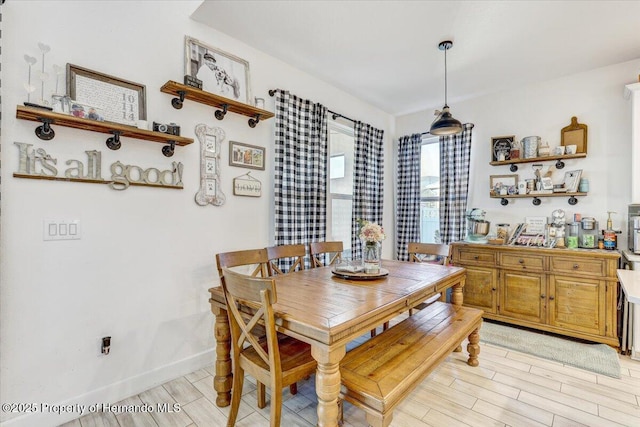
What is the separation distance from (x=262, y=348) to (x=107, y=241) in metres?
1.25

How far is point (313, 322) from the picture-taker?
1.34m

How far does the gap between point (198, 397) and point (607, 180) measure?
424 centimetres

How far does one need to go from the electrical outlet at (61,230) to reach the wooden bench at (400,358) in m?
1.77

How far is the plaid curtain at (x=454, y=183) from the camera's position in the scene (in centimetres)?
390

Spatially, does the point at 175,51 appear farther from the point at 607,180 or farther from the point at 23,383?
the point at 607,180

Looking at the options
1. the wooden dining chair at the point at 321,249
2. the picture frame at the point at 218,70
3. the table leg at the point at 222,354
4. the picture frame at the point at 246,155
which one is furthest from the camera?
the wooden dining chair at the point at 321,249

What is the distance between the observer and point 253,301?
1.41m

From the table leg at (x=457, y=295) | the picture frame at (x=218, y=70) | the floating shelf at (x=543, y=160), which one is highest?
the picture frame at (x=218, y=70)

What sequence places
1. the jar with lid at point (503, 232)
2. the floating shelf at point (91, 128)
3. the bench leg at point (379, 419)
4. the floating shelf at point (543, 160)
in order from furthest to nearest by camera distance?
1. the jar with lid at point (503, 232)
2. the floating shelf at point (543, 160)
3. the floating shelf at point (91, 128)
4. the bench leg at point (379, 419)

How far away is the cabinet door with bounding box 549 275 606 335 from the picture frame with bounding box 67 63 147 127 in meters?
3.90

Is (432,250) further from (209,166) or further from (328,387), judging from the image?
(209,166)

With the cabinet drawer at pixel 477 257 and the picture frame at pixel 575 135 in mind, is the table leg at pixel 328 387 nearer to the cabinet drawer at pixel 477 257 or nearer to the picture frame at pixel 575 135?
the cabinet drawer at pixel 477 257

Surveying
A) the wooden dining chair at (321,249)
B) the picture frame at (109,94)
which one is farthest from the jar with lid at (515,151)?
the picture frame at (109,94)

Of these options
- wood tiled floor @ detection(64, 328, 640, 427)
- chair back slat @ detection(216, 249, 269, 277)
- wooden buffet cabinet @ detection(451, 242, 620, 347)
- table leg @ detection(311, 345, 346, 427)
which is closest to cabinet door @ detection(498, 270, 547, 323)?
wooden buffet cabinet @ detection(451, 242, 620, 347)
